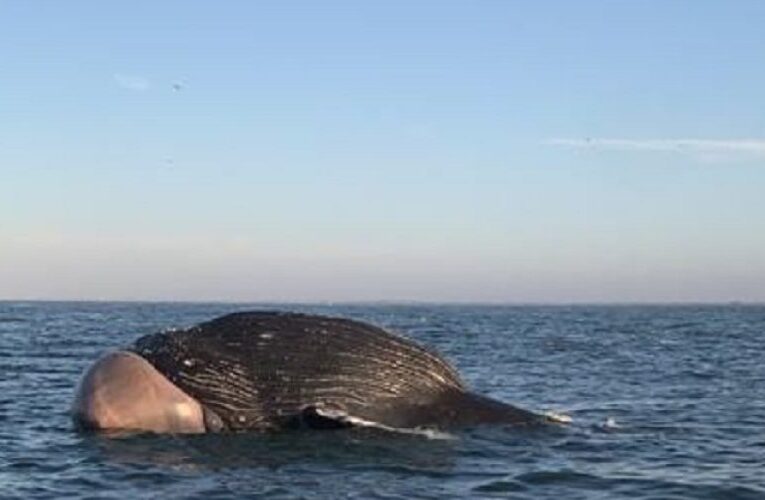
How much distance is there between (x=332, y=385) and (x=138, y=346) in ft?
8.20

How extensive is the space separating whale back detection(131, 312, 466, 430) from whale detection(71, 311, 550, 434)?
11 mm

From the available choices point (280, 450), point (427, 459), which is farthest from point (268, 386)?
point (427, 459)

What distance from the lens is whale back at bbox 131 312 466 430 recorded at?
49.1ft

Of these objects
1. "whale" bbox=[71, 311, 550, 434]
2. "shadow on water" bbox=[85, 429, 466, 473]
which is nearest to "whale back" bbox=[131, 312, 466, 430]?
"whale" bbox=[71, 311, 550, 434]

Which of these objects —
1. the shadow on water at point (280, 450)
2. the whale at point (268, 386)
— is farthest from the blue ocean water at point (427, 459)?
the whale at point (268, 386)

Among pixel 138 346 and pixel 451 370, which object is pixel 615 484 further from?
pixel 138 346

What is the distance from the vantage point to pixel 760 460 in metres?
14.4

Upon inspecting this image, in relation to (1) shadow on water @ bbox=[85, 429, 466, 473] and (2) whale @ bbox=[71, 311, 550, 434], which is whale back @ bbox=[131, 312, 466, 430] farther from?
(1) shadow on water @ bbox=[85, 429, 466, 473]

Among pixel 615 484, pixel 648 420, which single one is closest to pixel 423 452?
pixel 615 484

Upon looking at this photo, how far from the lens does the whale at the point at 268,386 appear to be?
14.9 metres

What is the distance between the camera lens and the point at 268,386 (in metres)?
15.0

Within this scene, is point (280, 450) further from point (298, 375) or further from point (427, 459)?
point (427, 459)

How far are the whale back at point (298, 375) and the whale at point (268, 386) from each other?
0.01m

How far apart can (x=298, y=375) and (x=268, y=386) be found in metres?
0.37
